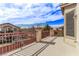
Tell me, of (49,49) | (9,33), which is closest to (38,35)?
(49,49)

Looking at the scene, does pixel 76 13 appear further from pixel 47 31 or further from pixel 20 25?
pixel 20 25

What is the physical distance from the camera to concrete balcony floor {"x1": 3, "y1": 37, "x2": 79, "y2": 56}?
6.31 feet

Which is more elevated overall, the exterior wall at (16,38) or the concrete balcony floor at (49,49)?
the exterior wall at (16,38)

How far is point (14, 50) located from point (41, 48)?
372 millimetres

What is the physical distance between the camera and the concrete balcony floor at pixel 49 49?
1923 mm

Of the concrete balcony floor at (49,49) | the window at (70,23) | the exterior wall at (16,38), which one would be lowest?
the concrete balcony floor at (49,49)

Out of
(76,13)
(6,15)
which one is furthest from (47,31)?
(6,15)

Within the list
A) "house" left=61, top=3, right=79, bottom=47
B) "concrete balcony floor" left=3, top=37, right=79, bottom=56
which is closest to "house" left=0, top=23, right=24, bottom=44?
"concrete balcony floor" left=3, top=37, right=79, bottom=56

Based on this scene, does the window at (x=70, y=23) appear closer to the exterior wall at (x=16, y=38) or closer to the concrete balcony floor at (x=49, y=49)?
the concrete balcony floor at (x=49, y=49)

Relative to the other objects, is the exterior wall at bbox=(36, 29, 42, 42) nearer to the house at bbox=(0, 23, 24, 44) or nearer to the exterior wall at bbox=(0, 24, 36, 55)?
the exterior wall at bbox=(0, 24, 36, 55)

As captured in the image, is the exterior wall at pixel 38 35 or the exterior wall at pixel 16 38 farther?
the exterior wall at pixel 38 35

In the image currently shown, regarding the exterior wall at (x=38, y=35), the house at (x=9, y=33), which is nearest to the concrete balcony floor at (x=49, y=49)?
the exterior wall at (x=38, y=35)

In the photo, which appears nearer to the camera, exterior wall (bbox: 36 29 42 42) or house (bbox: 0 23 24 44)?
house (bbox: 0 23 24 44)

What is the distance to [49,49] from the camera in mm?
1943
